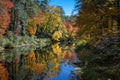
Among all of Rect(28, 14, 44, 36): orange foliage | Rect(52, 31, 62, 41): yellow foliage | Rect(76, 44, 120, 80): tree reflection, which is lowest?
Rect(76, 44, 120, 80): tree reflection

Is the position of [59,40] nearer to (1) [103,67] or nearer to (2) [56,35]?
(2) [56,35]

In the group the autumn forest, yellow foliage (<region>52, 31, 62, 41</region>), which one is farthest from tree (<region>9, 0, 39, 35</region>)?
yellow foliage (<region>52, 31, 62, 41</region>)

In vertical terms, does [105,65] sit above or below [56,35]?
below

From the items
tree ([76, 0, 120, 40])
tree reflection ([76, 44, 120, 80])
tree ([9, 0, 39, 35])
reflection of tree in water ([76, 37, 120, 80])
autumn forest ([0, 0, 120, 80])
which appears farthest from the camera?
tree ([9, 0, 39, 35])

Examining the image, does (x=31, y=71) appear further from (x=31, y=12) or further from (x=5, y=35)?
(x=31, y=12)

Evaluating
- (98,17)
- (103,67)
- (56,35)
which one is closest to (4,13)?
(98,17)

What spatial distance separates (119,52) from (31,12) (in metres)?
41.6

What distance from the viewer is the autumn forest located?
21.5 m

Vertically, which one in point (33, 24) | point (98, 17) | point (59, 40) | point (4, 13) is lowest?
point (59, 40)

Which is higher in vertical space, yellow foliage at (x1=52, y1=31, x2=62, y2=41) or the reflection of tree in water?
yellow foliage at (x1=52, y1=31, x2=62, y2=41)

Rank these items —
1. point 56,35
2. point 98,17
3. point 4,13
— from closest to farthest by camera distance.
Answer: point 98,17
point 4,13
point 56,35

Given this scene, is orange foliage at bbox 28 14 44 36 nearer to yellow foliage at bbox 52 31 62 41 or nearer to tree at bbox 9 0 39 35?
tree at bbox 9 0 39 35

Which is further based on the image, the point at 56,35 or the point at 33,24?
the point at 56,35

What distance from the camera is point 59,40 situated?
257 ft
